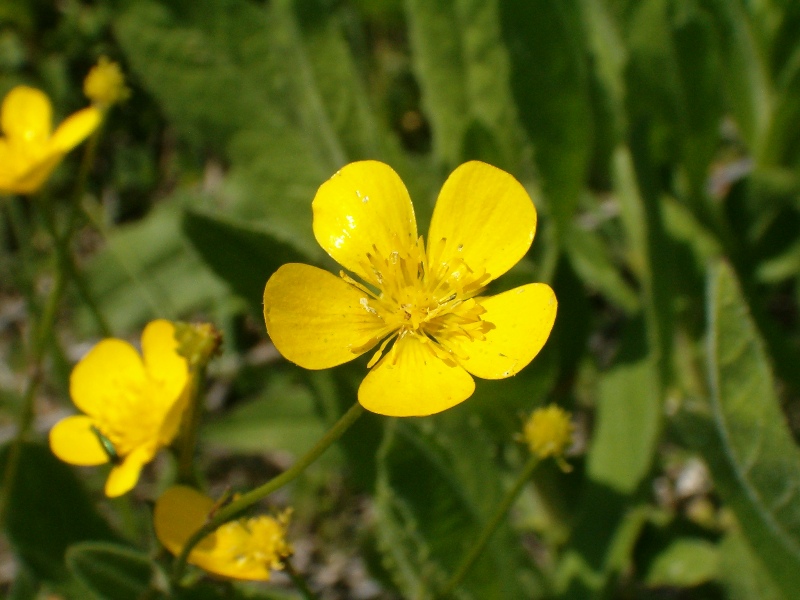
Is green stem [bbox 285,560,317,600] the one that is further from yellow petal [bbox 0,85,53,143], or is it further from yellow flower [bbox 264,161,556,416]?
yellow petal [bbox 0,85,53,143]

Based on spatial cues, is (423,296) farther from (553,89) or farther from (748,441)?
(553,89)

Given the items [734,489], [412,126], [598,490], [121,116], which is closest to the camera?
[734,489]

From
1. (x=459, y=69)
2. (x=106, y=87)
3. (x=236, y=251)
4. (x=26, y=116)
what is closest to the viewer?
(x=236, y=251)

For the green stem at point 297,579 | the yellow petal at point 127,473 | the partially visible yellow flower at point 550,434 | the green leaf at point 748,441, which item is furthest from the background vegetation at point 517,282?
the green stem at point 297,579

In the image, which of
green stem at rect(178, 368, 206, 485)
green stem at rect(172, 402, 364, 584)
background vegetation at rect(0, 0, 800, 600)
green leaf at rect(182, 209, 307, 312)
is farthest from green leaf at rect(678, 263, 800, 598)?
green stem at rect(178, 368, 206, 485)

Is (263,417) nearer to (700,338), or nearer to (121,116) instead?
(700,338)

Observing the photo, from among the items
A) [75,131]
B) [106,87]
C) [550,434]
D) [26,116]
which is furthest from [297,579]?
[26,116]

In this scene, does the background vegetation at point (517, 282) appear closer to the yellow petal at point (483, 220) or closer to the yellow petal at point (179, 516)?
the yellow petal at point (179, 516)

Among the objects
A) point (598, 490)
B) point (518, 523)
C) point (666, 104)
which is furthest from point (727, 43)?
point (518, 523)
